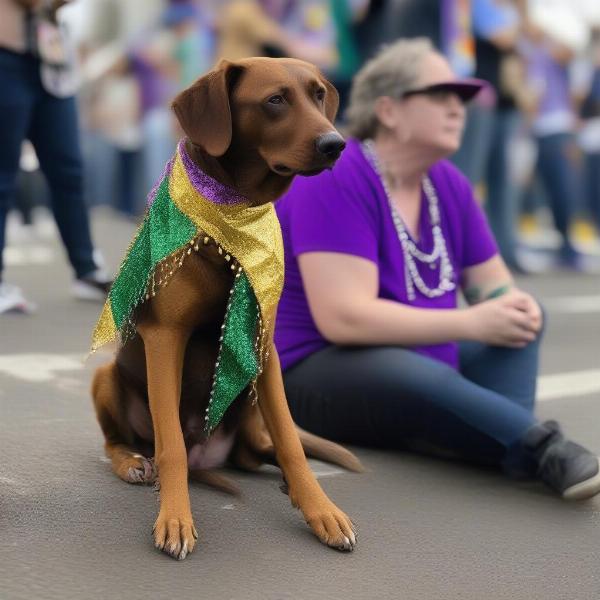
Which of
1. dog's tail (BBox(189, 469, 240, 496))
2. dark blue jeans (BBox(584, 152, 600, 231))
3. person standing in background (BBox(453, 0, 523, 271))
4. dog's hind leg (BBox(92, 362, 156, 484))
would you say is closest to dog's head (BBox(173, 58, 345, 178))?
dog's hind leg (BBox(92, 362, 156, 484))

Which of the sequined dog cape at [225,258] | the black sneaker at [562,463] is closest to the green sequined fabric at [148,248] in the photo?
the sequined dog cape at [225,258]

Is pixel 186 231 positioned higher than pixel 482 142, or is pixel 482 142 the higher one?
pixel 186 231

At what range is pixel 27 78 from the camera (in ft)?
18.7

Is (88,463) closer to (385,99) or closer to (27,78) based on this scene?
(385,99)

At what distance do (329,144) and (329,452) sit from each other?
1162 millimetres

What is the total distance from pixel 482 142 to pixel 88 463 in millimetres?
5615

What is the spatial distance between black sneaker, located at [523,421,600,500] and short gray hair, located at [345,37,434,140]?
123 centimetres

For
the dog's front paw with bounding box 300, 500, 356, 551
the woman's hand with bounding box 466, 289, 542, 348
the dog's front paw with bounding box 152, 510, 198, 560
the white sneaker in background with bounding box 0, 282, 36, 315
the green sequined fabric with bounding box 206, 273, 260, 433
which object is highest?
the green sequined fabric with bounding box 206, 273, 260, 433

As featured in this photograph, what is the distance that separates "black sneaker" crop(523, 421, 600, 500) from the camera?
3.33 meters

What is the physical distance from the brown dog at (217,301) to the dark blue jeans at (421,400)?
61 cm

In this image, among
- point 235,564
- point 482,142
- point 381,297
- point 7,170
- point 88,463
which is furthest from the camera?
point 482,142

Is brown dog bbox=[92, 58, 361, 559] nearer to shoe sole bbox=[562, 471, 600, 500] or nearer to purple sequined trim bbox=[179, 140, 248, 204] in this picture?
purple sequined trim bbox=[179, 140, 248, 204]

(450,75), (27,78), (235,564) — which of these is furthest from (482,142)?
(235,564)

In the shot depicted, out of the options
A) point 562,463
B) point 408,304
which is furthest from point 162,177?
point 562,463
